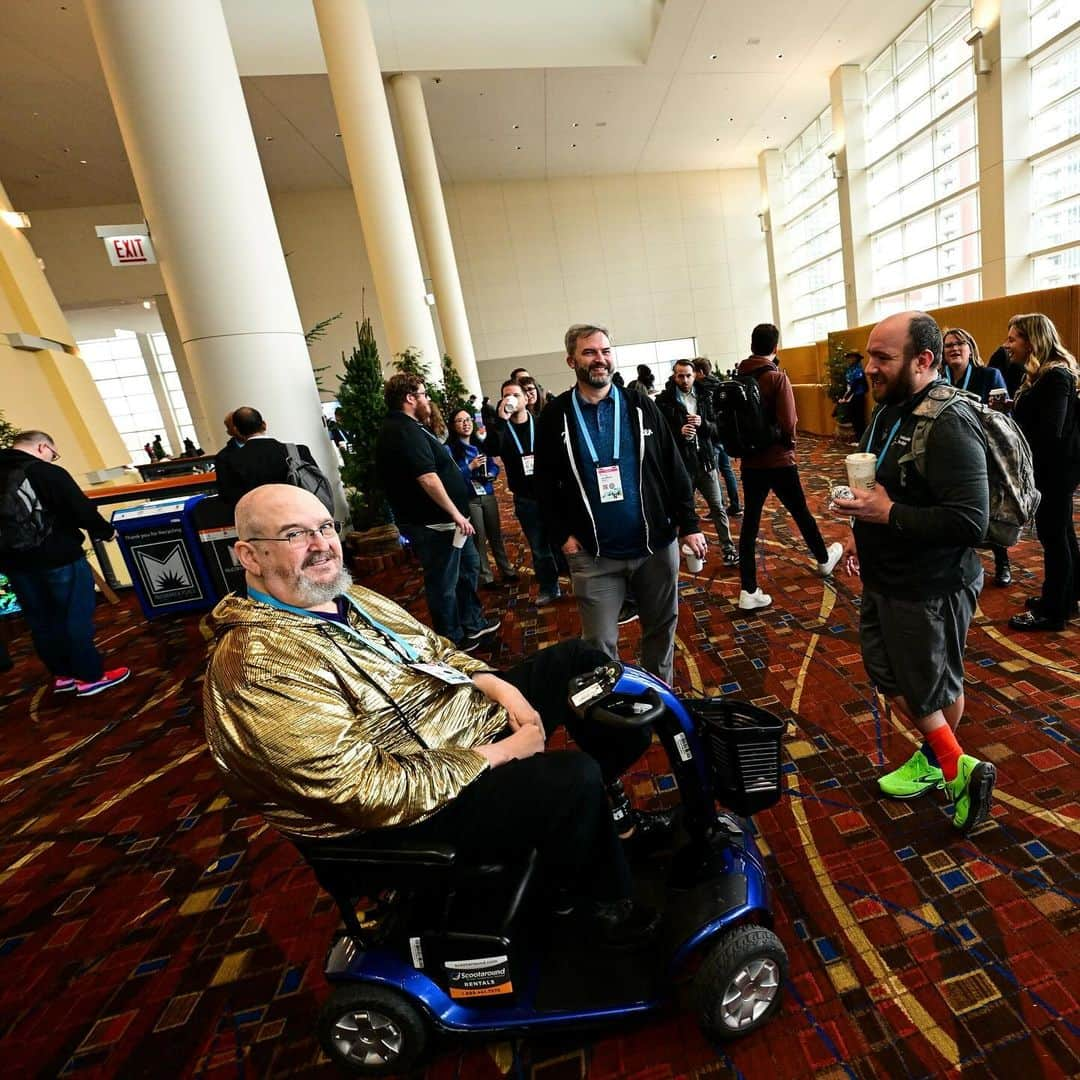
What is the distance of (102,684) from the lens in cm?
421

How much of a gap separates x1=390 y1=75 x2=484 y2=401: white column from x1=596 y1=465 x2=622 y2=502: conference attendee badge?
1127cm

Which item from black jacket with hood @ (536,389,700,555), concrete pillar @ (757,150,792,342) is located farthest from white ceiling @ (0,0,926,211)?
black jacket with hood @ (536,389,700,555)

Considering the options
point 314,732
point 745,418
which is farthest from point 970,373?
point 314,732

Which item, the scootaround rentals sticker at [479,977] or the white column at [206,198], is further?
the white column at [206,198]

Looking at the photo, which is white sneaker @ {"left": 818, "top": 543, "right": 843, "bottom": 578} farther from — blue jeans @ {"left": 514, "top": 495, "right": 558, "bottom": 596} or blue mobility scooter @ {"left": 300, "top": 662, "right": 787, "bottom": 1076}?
blue mobility scooter @ {"left": 300, "top": 662, "right": 787, "bottom": 1076}

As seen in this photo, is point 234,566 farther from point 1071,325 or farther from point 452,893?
point 1071,325

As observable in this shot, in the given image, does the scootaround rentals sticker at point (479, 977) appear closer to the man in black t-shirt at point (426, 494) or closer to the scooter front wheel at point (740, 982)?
the scooter front wheel at point (740, 982)

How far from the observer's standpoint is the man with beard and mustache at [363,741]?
119 centimetres

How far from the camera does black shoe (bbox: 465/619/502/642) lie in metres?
3.97

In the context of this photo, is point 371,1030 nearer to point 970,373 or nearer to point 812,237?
point 970,373

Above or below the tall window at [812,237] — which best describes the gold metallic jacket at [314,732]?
below

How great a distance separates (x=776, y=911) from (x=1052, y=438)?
103 inches

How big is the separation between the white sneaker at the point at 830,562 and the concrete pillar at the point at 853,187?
13.7 meters

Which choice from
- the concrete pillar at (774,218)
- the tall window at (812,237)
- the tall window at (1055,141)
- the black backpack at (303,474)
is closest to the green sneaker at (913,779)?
the black backpack at (303,474)
